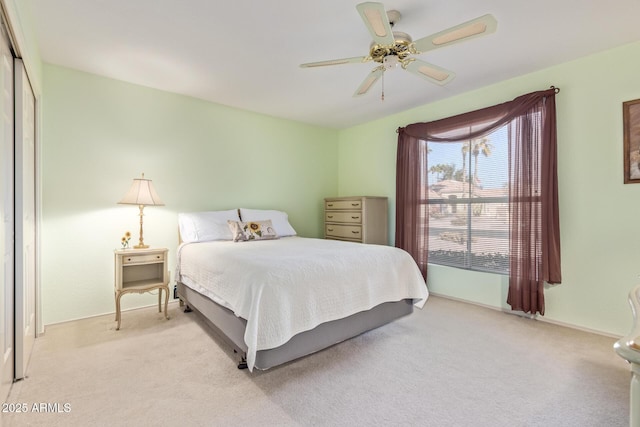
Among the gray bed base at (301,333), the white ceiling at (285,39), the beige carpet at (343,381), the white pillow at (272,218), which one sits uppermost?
the white ceiling at (285,39)

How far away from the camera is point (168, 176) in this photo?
354 cm

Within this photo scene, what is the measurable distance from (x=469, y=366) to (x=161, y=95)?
13.2ft

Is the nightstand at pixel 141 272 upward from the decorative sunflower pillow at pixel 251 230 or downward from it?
downward

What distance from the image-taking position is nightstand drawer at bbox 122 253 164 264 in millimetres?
2855

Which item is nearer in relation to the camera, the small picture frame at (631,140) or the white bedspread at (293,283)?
the white bedspread at (293,283)

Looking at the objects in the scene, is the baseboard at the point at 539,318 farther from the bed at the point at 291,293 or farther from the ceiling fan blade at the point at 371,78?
the ceiling fan blade at the point at 371,78

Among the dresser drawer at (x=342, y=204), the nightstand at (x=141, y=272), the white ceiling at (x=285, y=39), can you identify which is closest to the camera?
the white ceiling at (x=285, y=39)

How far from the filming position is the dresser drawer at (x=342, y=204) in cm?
429

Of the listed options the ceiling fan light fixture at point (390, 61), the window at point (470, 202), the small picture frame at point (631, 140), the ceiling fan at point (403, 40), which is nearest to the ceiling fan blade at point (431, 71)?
the ceiling fan at point (403, 40)

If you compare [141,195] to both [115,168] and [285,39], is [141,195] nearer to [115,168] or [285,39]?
[115,168]

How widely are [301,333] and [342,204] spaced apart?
2708 millimetres

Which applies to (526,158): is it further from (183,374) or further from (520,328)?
(183,374)

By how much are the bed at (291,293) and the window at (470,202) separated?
1.18 meters

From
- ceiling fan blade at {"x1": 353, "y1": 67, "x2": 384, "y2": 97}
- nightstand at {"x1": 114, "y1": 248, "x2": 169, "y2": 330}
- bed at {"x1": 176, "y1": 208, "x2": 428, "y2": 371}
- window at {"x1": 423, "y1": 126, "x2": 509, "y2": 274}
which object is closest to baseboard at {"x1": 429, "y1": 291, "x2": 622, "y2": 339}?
window at {"x1": 423, "y1": 126, "x2": 509, "y2": 274}
